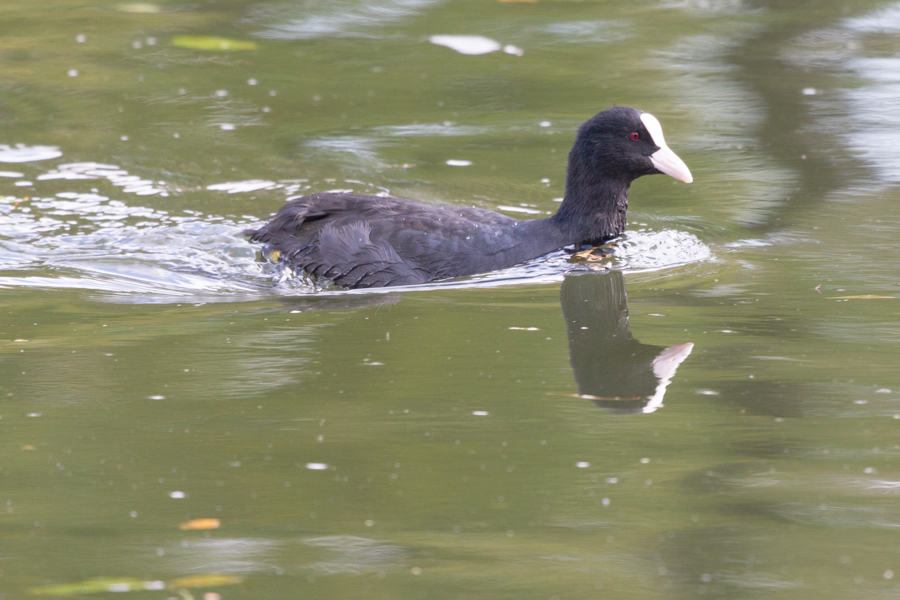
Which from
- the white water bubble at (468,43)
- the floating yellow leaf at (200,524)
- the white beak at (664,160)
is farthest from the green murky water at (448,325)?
the white beak at (664,160)

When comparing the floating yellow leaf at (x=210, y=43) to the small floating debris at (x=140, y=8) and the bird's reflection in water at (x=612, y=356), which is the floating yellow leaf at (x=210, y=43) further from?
the bird's reflection in water at (x=612, y=356)

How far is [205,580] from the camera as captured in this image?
2719mm

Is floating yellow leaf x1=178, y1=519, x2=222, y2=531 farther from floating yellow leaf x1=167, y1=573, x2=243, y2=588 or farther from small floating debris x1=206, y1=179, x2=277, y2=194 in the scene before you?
small floating debris x1=206, y1=179, x2=277, y2=194

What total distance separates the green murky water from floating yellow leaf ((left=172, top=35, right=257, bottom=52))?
5cm

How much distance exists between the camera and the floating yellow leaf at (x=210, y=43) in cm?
1023

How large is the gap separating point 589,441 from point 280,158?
16.8ft

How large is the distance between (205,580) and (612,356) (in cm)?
217

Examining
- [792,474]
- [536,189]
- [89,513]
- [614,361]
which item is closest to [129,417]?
[89,513]

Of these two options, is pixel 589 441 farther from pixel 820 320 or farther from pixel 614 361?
pixel 820 320

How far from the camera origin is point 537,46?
396 inches

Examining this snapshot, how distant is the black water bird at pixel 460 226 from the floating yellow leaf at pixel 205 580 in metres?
3.17

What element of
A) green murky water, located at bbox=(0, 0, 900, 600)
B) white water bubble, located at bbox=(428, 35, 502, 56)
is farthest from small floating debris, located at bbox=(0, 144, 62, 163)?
white water bubble, located at bbox=(428, 35, 502, 56)

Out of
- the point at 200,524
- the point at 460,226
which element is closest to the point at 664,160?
the point at 460,226

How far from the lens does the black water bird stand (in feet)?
19.4
